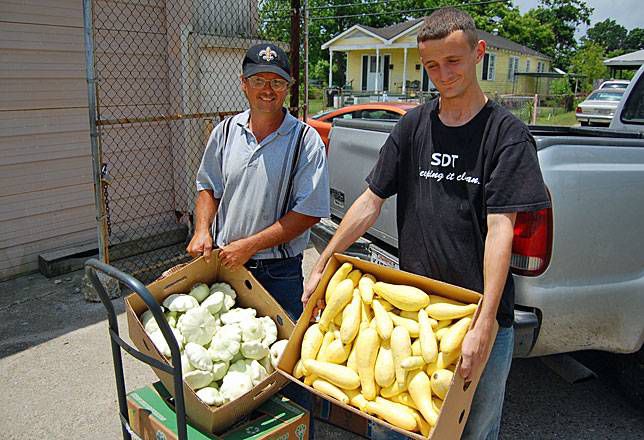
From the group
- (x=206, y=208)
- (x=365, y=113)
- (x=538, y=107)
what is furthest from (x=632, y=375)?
(x=538, y=107)

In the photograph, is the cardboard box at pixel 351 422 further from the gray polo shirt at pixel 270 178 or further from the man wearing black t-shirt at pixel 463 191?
the gray polo shirt at pixel 270 178

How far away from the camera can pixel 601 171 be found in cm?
271

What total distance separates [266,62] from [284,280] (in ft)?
3.36

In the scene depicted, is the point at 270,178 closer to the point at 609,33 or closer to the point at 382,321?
the point at 382,321

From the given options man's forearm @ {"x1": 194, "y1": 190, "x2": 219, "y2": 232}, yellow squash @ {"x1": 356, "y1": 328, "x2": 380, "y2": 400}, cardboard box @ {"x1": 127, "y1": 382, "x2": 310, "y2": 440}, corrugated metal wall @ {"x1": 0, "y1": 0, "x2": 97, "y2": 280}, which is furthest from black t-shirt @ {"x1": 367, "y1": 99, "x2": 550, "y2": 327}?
corrugated metal wall @ {"x1": 0, "y1": 0, "x2": 97, "y2": 280}

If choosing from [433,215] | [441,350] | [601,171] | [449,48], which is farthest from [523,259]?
[449,48]

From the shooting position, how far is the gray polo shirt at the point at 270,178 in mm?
2527

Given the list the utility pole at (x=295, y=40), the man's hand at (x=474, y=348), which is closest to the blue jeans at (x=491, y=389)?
the man's hand at (x=474, y=348)

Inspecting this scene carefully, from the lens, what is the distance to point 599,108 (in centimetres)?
2112

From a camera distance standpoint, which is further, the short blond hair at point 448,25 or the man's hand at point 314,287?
the man's hand at point 314,287

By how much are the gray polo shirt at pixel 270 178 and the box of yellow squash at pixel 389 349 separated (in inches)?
21.6

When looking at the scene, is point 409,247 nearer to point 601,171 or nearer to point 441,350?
point 441,350

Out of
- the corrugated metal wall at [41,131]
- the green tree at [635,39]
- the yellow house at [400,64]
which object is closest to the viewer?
the corrugated metal wall at [41,131]

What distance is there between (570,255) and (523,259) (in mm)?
244
